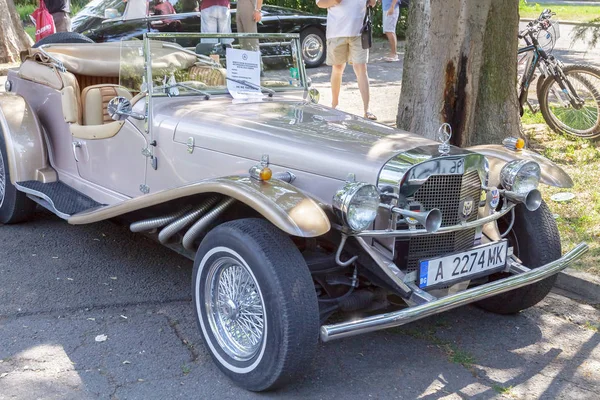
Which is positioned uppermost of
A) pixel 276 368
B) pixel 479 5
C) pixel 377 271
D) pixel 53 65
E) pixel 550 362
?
pixel 479 5

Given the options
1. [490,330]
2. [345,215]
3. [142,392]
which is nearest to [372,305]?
[345,215]

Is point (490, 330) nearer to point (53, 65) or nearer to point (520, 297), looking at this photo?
point (520, 297)

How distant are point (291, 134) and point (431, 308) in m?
1.21

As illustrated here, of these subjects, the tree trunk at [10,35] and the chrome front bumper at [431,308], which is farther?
the tree trunk at [10,35]

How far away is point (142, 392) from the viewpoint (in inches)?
126

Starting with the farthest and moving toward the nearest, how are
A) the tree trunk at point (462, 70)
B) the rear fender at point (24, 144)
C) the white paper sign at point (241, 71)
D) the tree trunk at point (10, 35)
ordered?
the tree trunk at point (10, 35) < the tree trunk at point (462, 70) < the rear fender at point (24, 144) < the white paper sign at point (241, 71)

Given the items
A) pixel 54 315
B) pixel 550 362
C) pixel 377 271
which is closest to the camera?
pixel 377 271

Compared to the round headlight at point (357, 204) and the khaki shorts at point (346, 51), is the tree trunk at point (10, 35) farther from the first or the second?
the round headlight at point (357, 204)

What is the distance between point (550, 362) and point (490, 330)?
404 mm

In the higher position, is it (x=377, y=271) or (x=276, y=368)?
(x=377, y=271)

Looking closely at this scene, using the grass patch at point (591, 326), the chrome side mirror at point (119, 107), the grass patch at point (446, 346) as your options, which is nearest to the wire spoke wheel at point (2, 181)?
the chrome side mirror at point (119, 107)

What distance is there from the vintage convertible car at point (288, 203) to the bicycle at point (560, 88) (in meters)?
3.59

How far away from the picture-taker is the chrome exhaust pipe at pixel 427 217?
10.5 feet

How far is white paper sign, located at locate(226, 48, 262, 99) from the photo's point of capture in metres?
4.56
